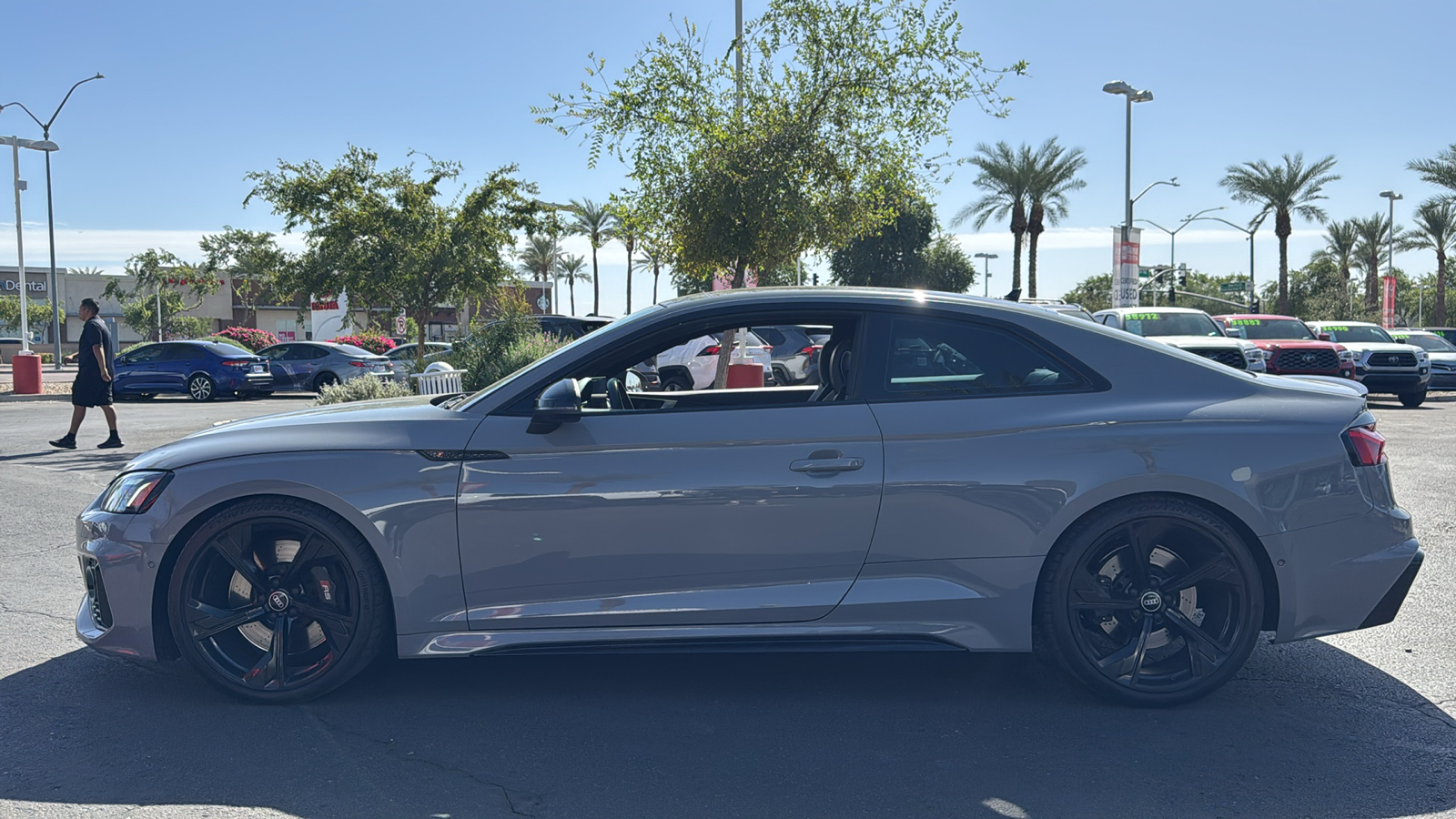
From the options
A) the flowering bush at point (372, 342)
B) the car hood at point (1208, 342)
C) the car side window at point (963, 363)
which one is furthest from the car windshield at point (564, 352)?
the flowering bush at point (372, 342)

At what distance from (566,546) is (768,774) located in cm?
107

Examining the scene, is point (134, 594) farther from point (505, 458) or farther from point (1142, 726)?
point (1142, 726)

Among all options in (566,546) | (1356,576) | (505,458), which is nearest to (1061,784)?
(1356,576)

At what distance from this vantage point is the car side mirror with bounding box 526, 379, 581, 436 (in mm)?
3902

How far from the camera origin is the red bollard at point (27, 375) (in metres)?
25.3

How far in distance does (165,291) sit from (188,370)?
46334 mm

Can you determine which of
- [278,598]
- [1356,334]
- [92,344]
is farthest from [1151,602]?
[1356,334]

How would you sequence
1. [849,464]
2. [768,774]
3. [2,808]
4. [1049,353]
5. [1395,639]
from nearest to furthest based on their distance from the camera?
[2,808]
[768,774]
[849,464]
[1049,353]
[1395,639]

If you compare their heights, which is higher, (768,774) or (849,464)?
(849,464)

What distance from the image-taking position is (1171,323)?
62.6ft

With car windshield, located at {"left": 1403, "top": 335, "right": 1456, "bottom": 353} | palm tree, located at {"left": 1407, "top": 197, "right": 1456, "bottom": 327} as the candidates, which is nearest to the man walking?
car windshield, located at {"left": 1403, "top": 335, "right": 1456, "bottom": 353}

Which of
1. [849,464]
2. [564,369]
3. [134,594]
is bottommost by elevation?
[134,594]

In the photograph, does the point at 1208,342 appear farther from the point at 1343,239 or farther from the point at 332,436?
the point at 1343,239

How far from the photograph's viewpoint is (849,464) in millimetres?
3971
